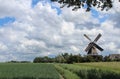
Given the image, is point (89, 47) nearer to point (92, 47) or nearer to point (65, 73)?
point (92, 47)

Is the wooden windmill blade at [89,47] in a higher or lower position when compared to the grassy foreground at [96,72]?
higher

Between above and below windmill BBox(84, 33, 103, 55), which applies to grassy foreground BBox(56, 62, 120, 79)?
below

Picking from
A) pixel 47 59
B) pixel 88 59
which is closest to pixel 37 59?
pixel 47 59

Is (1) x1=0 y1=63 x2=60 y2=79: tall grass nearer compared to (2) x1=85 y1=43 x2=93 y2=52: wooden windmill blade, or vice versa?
(1) x1=0 y1=63 x2=60 y2=79: tall grass

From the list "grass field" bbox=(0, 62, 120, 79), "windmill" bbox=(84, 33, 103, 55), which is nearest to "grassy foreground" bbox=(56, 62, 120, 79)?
"grass field" bbox=(0, 62, 120, 79)

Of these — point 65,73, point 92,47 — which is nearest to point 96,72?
point 65,73

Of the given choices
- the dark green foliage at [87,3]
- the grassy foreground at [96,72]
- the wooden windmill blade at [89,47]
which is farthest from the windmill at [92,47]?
the dark green foliage at [87,3]

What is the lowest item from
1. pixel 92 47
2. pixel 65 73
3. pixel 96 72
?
pixel 96 72

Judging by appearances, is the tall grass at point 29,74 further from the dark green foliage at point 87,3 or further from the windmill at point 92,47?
the windmill at point 92,47

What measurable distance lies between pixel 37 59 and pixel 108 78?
526ft

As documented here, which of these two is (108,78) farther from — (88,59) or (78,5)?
(88,59)

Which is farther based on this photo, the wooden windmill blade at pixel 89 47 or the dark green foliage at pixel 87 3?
the wooden windmill blade at pixel 89 47

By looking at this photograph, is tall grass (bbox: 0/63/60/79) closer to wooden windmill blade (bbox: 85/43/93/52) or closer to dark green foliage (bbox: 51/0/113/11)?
dark green foliage (bbox: 51/0/113/11)

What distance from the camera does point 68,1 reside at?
2733 centimetres
